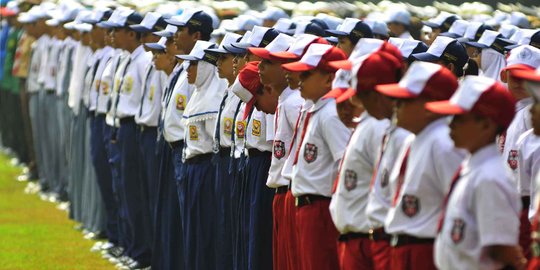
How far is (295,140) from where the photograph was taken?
9.61 meters

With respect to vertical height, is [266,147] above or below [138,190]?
above

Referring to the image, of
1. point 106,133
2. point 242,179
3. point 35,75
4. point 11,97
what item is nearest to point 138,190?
point 106,133

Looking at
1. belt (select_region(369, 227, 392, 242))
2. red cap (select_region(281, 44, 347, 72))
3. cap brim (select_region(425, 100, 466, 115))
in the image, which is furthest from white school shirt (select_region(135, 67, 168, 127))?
cap brim (select_region(425, 100, 466, 115))

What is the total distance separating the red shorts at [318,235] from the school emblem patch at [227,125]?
89.6 inches

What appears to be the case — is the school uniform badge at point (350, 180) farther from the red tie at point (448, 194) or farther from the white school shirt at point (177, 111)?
the white school shirt at point (177, 111)

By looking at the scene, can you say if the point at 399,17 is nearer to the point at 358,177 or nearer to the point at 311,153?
the point at 311,153

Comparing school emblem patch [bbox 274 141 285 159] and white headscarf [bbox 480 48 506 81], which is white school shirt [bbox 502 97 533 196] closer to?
school emblem patch [bbox 274 141 285 159]

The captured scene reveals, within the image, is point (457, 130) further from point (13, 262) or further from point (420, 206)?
point (13, 262)

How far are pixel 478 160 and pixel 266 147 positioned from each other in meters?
3.95

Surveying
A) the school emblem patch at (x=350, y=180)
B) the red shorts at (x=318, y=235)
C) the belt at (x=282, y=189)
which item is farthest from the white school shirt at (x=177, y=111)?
the school emblem patch at (x=350, y=180)

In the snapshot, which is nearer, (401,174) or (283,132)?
(401,174)

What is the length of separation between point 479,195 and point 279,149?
3.36 metres

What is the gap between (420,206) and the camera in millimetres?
7379

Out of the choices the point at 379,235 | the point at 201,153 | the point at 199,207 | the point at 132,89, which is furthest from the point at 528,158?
the point at 132,89
